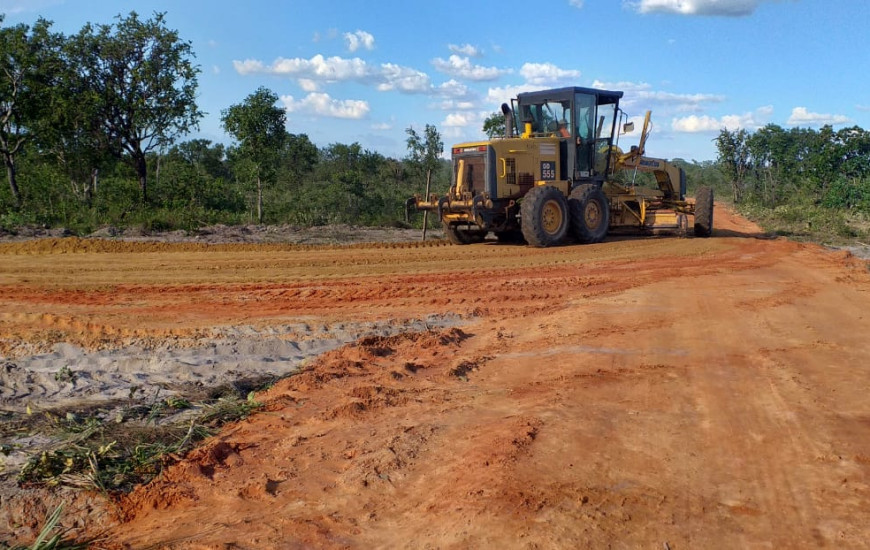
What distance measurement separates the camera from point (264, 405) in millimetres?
5715

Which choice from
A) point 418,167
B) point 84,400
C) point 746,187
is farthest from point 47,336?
point 746,187

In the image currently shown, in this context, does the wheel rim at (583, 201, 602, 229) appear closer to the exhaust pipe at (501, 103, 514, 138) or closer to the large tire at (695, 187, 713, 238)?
the exhaust pipe at (501, 103, 514, 138)

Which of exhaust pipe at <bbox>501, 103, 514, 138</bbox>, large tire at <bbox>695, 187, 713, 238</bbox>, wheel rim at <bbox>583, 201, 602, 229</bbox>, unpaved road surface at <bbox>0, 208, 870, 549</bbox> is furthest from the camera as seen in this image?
large tire at <bbox>695, 187, 713, 238</bbox>

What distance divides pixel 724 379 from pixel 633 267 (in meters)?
7.17

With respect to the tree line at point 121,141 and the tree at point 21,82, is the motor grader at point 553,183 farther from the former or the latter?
the tree at point 21,82

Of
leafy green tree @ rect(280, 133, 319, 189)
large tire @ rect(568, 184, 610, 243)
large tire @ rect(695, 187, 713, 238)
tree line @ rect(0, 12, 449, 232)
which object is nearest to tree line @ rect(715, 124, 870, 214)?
large tire @ rect(695, 187, 713, 238)

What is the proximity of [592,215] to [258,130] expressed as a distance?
37.3 ft

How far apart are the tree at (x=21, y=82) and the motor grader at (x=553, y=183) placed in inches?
474

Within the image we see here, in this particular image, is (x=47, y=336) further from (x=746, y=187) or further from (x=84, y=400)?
(x=746, y=187)

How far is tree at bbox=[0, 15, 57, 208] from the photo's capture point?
20.3 metres

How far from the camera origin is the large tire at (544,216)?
51.6 feet

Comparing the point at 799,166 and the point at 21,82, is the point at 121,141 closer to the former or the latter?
the point at 21,82

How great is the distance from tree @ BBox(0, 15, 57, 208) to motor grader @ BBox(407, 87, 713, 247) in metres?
12.0

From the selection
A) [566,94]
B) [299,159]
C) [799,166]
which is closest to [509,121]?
[566,94]
